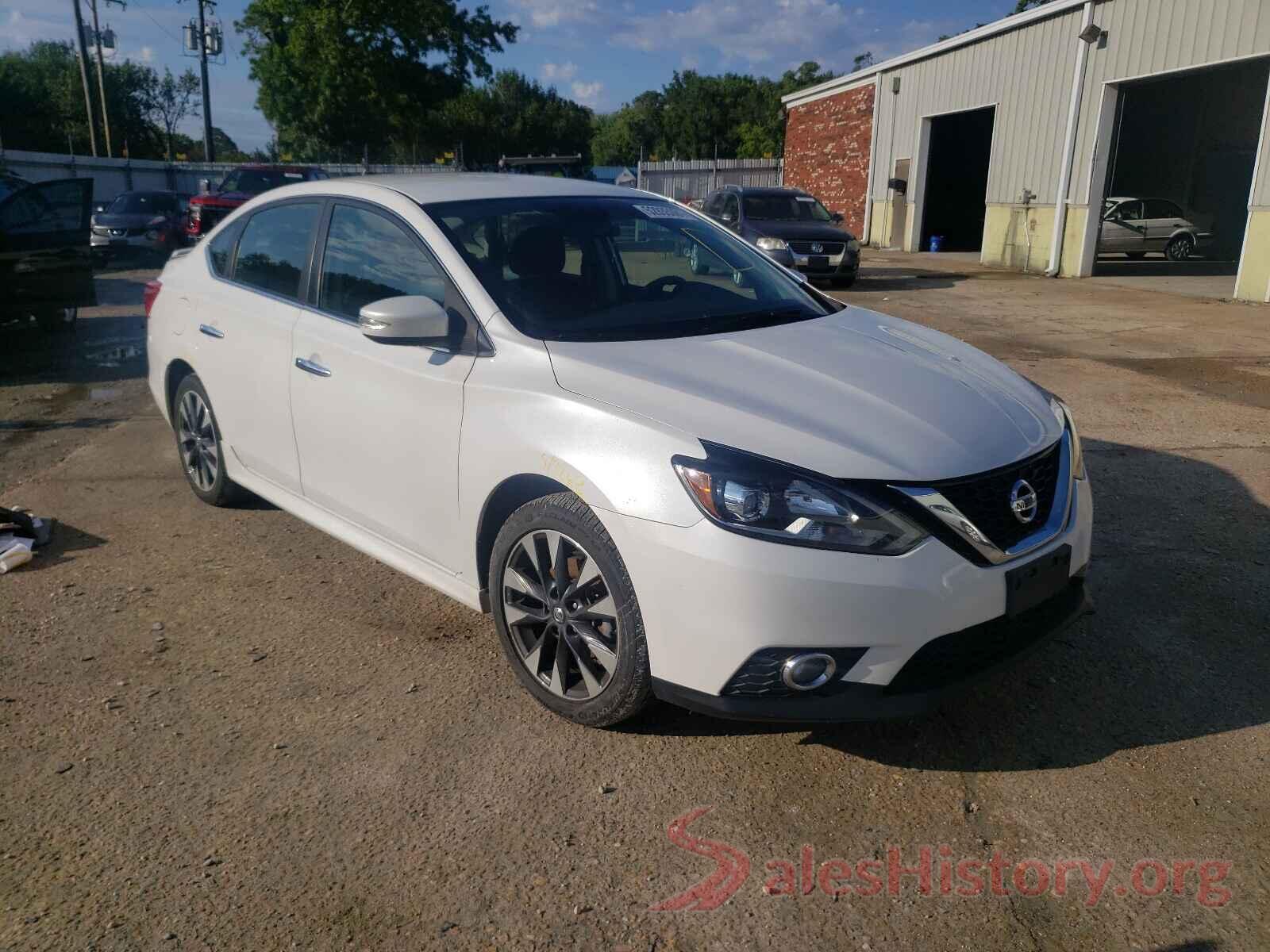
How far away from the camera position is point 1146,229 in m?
23.3

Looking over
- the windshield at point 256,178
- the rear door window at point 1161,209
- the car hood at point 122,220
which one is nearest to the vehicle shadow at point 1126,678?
the windshield at point 256,178

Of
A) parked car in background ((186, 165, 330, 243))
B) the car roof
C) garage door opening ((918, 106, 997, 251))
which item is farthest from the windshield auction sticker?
garage door opening ((918, 106, 997, 251))

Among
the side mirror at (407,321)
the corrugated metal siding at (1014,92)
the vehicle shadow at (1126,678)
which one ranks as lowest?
the vehicle shadow at (1126,678)

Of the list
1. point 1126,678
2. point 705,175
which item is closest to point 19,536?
point 1126,678

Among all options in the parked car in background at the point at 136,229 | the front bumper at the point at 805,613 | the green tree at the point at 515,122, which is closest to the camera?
the front bumper at the point at 805,613

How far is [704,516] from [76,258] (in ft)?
31.9

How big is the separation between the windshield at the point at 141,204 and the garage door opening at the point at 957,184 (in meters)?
18.4

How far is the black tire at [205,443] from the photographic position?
4.98 metres

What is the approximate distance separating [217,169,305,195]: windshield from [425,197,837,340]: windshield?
1694 cm

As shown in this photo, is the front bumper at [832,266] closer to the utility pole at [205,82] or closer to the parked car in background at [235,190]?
the parked car in background at [235,190]

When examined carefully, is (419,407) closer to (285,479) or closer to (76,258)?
(285,479)

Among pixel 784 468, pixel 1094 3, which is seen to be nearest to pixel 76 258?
pixel 784 468

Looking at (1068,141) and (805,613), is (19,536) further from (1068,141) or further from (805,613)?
(1068,141)

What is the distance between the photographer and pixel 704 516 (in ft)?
8.73
